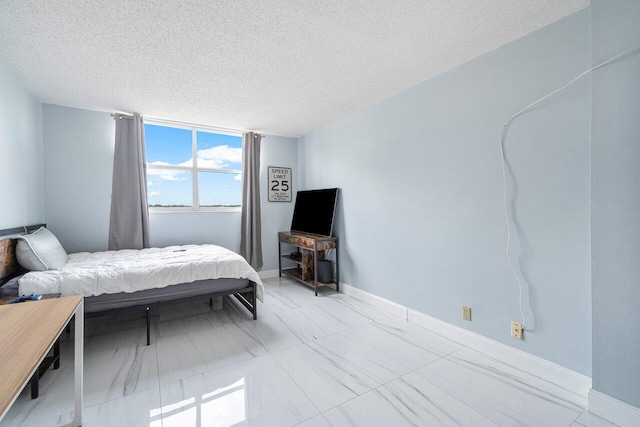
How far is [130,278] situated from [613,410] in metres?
3.34

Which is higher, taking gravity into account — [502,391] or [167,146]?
[167,146]

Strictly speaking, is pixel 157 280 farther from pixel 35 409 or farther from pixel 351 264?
pixel 351 264

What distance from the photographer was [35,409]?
1626 mm

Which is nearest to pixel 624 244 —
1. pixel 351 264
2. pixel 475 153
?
pixel 475 153

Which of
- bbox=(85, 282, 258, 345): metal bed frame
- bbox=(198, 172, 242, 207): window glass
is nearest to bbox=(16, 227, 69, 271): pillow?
bbox=(85, 282, 258, 345): metal bed frame

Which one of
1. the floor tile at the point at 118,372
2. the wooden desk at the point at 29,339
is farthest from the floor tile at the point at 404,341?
the wooden desk at the point at 29,339

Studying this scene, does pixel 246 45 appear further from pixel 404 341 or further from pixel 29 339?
pixel 404 341

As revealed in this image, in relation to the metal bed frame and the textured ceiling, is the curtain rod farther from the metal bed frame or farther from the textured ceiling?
the metal bed frame

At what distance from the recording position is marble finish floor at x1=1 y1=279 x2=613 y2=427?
155 centimetres

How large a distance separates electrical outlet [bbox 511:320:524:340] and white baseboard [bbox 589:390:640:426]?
44cm

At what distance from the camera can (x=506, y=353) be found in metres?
2.04

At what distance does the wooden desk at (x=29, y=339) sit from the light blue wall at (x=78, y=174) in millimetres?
2521

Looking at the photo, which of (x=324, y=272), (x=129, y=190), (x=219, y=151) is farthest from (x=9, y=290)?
(x=324, y=272)

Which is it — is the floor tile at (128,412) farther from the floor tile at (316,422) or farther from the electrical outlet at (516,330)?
the electrical outlet at (516,330)
